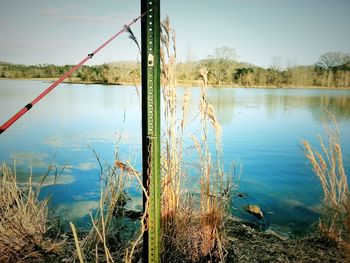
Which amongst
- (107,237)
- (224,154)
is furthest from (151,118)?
(224,154)

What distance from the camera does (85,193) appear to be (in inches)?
181

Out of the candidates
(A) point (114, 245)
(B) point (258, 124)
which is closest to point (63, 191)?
(A) point (114, 245)

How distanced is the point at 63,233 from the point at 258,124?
10172 mm

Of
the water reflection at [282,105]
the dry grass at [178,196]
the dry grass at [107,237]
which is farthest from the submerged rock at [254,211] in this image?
the water reflection at [282,105]

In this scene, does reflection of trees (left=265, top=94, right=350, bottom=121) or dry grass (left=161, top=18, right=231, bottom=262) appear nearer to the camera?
dry grass (left=161, top=18, right=231, bottom=262)

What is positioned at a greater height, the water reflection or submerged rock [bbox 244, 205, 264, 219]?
the water reflection

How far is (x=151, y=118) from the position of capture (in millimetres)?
1763

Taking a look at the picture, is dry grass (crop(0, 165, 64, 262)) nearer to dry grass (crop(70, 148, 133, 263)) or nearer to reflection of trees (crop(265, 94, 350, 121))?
dry grass (crop(70, 148, 133, 263))

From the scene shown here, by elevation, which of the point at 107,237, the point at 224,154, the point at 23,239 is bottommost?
the point at 224,154

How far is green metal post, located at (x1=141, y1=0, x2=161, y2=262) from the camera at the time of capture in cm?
171

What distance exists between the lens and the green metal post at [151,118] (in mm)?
1715

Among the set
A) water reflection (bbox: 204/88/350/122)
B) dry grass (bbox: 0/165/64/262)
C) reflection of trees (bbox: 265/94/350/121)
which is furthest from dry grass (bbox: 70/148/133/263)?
reflection of trees (bbox: 265/94/350/121)

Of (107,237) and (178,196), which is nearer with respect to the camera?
(178,196)

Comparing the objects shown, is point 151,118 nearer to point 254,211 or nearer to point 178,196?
point 178,196
